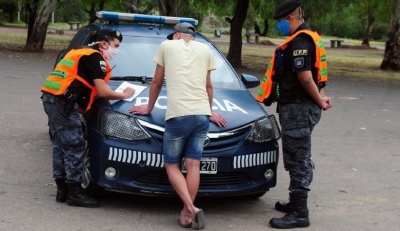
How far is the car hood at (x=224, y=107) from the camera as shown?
20.5 feet

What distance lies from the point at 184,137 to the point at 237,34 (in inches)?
Result: 864

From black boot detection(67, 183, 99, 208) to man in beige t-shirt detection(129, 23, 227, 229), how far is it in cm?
94

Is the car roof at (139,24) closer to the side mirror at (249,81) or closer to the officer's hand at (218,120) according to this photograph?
the side mirror at (249,81)

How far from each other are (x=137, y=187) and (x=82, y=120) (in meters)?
0.97

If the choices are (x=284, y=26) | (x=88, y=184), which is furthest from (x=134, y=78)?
(x=284, y=26)

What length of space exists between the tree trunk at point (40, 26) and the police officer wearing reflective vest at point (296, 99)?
862 inches

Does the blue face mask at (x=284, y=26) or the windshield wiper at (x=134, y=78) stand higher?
the blue face mask at (x=284, y=26)

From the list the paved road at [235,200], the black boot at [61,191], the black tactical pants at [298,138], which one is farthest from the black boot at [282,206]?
the black boot at [61,191]

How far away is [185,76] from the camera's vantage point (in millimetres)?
5906

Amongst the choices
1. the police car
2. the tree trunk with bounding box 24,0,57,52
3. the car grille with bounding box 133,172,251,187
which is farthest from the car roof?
the tree trunk with bounding box 24,0,57,52

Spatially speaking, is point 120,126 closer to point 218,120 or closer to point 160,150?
point 160,150

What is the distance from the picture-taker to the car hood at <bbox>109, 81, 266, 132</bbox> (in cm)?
624

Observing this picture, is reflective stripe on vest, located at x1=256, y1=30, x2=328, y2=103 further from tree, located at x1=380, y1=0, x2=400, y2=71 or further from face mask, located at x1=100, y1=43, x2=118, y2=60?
tree, located at x1=380, y1=0, x2=400, y2=71

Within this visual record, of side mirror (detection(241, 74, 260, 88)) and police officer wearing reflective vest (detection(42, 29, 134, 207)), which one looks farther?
side mirror (detection(241, 74, 260, 88))
